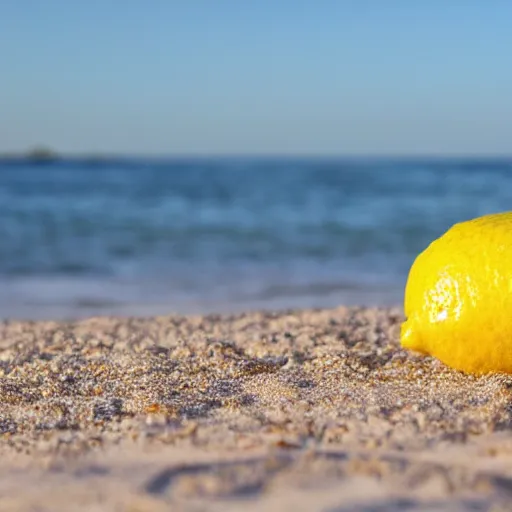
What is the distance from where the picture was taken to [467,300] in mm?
2959

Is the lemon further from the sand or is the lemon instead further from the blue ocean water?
the blue ocean water

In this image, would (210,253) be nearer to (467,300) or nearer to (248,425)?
(467,300)

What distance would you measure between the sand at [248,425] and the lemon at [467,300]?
0.12 meters

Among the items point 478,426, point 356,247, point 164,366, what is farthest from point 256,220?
point 478,426

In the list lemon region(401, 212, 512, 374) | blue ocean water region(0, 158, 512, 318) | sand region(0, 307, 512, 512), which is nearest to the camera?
sand region(0, 307, 512, 512)

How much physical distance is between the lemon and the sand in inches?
4.7

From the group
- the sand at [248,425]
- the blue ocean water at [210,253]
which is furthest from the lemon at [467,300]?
the blue ocean water at [210,253]

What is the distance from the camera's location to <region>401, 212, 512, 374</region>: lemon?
2.93 metres

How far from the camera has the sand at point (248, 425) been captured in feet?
6.32

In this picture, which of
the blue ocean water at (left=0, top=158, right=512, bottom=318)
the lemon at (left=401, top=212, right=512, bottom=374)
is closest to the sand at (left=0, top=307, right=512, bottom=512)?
the lemon at (left=401, top=212, right=512, bottom=374)

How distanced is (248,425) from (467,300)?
3.35ft

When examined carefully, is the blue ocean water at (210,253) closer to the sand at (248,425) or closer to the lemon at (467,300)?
the sand at (248,425)

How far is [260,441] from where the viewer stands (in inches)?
90.4

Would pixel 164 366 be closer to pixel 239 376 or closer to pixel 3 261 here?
pixel 239 376
